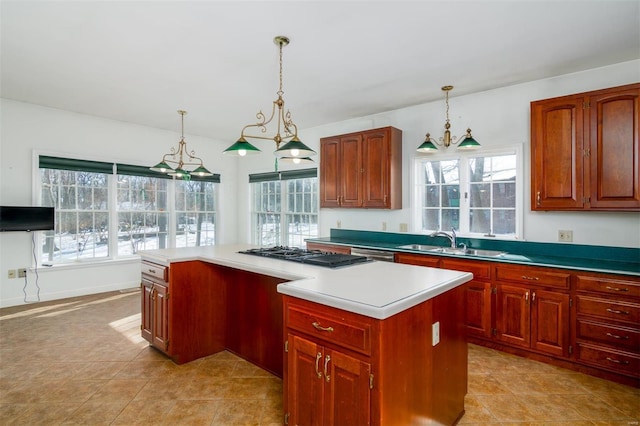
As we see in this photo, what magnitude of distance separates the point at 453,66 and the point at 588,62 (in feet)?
3.83

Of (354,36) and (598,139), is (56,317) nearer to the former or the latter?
(354,36)

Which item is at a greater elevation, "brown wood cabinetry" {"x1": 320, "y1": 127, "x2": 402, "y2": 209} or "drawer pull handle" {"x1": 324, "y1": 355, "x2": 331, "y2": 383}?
"brown wood cabinetry" {"x1": 320, "y1": 127, "x2": 402, "y2": 209}

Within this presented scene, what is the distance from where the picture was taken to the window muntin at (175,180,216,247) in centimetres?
604

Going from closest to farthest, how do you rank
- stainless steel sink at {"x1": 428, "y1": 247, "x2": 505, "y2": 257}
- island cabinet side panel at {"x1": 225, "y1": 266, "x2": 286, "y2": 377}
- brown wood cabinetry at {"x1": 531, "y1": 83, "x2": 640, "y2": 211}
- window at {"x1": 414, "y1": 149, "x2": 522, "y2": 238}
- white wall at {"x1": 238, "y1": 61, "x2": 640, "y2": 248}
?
island cabinet side panel at {"x1": 225, "y1": 266, "x2": 286, "y2": 377} < brown wood cabinetry at {"x1": 531, "y1": 83, "x2": 640, "y2": 211} < white wall at {"x1": 238, "y1": 61, "x2": 640, "y2": 248} < stainless steel sink at {"x1": 428, "y1": 247, "x2": 505, "y2": 257} < window at {"x1": 414, "y1": 149, "x2": 522, "y2": 238}

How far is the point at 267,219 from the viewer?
6441 mm

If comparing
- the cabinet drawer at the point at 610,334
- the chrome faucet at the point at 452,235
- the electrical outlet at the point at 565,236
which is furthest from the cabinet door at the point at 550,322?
the chrome faucet at the point at 452,235

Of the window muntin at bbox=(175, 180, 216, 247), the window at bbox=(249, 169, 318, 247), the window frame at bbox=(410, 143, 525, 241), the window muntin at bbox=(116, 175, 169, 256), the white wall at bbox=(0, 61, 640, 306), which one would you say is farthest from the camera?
the window muntin at bbox=(175, 180, 216, 247)

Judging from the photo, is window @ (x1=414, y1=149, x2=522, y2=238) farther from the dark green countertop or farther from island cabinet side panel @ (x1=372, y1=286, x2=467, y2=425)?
island cabinet side panel @ (x1=372, y1=286, x2=467, y2=425)

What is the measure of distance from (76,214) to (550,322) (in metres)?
5.94

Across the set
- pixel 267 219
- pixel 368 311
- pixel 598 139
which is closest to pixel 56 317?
pixel 267 219

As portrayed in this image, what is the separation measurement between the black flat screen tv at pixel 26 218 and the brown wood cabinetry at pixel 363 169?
145 inches

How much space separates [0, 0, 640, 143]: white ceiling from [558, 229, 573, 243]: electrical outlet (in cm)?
154

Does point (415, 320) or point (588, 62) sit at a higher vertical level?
point (588, 62)

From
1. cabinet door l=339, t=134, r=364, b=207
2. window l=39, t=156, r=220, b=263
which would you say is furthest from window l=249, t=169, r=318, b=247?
window l=39, t=156, r=220, b=263
